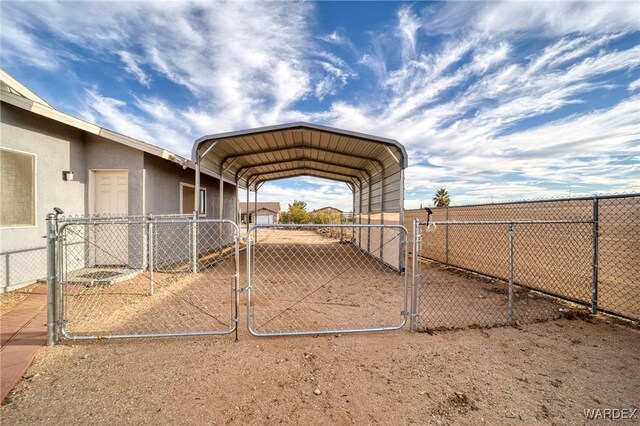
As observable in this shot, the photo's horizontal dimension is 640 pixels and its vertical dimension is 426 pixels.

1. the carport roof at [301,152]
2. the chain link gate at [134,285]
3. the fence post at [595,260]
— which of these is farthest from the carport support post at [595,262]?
the chain link gate at [134,285]

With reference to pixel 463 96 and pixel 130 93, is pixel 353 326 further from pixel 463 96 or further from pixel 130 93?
pixel 130 93

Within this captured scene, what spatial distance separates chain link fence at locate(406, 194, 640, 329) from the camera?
4070 mm

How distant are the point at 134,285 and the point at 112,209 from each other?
Answer: 2457mm

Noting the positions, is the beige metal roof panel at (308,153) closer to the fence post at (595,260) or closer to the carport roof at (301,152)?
the carport roof at (301,152)

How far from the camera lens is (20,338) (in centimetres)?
338

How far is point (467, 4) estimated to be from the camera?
19.6 ft

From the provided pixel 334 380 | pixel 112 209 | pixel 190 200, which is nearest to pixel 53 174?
pixel 112 209

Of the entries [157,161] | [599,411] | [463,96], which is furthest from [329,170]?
[599,411]

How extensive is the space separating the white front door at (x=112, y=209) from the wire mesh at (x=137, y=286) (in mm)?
26

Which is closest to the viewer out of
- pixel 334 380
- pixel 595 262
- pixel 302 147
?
pixel 334 380

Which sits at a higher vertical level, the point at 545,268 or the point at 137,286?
the point at 545,268

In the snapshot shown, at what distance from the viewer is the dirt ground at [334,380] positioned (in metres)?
2.16

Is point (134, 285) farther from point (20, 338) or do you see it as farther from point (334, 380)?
point (334, 380)

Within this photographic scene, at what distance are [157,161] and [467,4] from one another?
854 centimetres
